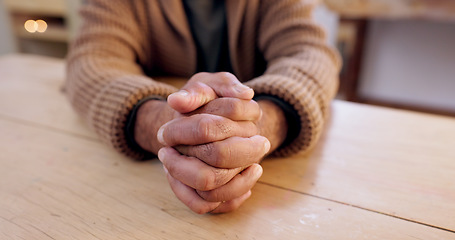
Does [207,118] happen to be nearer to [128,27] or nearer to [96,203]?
[96,203]

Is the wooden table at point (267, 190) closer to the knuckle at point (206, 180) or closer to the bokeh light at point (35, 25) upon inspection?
the knuckle at point (206, 180)

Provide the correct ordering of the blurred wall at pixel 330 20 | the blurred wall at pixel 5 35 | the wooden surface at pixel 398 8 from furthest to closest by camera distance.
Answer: the blurred wall at pixel 5 35 → the blurred wall at pixel 330 20 → the wooden surface at pixel 398 8

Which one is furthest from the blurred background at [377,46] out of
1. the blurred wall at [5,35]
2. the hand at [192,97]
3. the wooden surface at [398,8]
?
the hand at [192,97]

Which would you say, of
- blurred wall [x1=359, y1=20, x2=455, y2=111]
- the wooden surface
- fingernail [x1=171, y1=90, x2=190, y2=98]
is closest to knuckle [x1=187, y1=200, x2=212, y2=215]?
fingernail [x1=171, y1=90, x2=190, y2=98]

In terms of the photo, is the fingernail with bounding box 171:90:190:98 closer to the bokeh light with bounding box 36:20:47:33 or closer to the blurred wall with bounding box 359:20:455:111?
the blurred wall with bounding box 359:20:455:111

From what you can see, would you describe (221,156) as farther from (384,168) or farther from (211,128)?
(384,168)

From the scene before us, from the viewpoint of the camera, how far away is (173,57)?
31.4 inches

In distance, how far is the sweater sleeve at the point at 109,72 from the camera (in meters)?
0.48

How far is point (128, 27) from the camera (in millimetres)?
704

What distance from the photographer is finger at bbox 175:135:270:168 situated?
337 mm

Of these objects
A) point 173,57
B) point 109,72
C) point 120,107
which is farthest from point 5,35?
point 120,107

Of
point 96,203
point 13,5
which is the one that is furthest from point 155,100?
point 13,5

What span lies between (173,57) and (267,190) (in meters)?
0.46

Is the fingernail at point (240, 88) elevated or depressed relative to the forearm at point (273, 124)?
elevated
